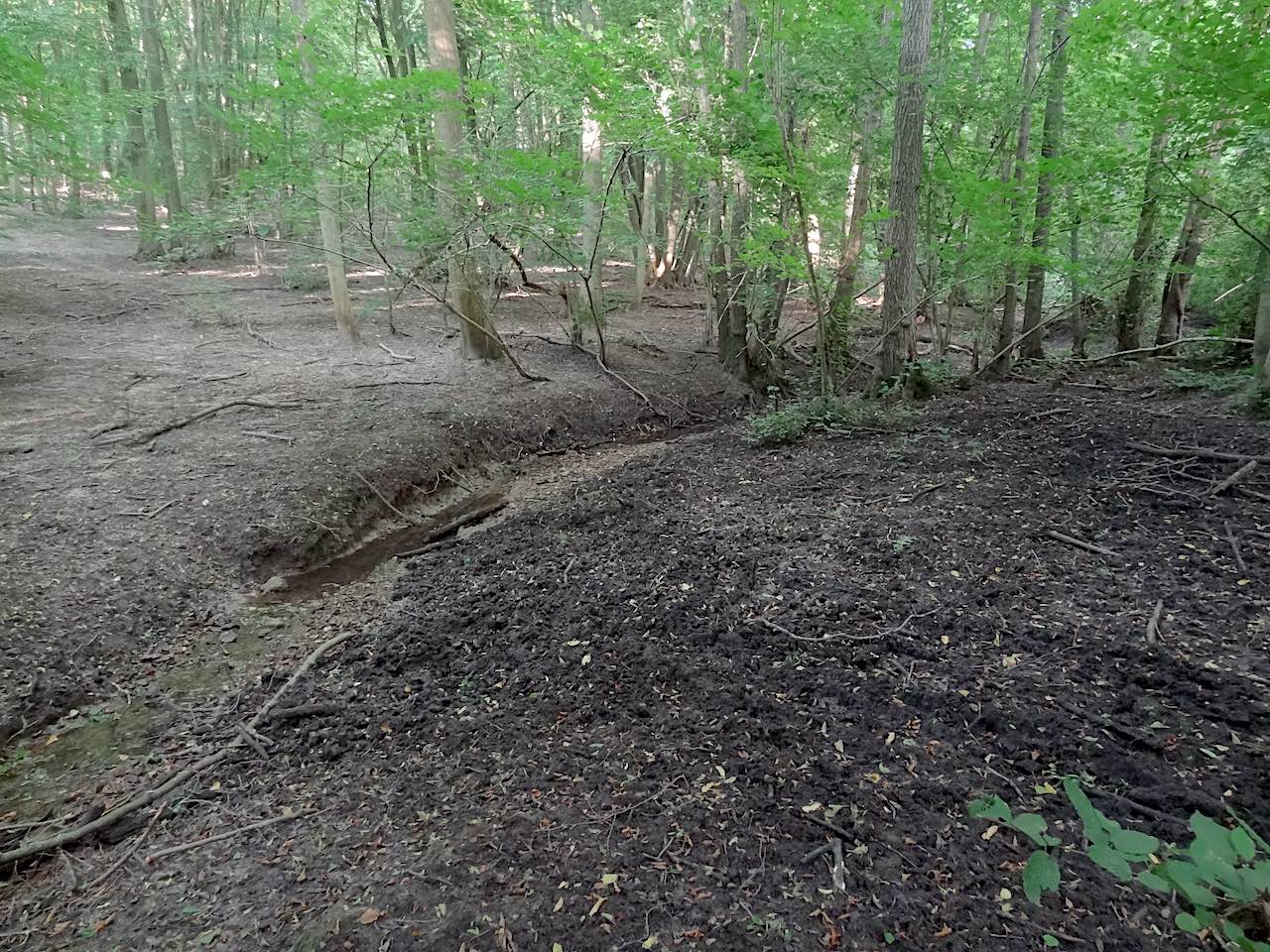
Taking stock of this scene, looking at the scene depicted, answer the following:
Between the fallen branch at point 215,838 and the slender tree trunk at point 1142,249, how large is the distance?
26.9 ft

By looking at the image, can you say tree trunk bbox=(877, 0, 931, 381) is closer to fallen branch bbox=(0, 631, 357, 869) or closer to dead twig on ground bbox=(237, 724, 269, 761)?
fallen branch bbox=(0, 631, 357, 869)

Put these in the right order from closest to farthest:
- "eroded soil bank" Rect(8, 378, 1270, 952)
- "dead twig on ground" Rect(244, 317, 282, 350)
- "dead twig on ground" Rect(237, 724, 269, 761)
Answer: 1. "eroded soil bank" Rect(8, 378, 1270, 952)
2. "dead twig on ground" Rect(237, 724, 269, 761)
3. "dead twig on ground" Rect(244, 317, 282, 350)

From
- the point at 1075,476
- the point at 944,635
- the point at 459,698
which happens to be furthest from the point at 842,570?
the point at 459,698

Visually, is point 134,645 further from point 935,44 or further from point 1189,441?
point 935,44

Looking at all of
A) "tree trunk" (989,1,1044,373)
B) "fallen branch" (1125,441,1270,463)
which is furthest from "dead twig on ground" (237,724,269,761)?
"tree trunk" (989,1,1044,373)

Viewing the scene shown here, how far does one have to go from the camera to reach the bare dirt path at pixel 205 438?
4.77 m

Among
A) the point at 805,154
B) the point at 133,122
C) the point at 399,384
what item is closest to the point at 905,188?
the point at 805,154

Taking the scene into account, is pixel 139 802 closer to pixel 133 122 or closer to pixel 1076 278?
pixel 1076 278

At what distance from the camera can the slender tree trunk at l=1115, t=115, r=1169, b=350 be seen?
6.90 m

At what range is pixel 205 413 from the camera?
7.80m

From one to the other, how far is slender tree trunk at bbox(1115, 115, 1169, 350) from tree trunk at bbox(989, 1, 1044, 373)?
1140mm

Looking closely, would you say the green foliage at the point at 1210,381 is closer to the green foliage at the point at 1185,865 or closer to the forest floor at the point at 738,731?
the forest floor at the point at 738,731

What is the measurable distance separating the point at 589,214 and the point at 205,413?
221 inches

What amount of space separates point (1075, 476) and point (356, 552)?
610 cm
